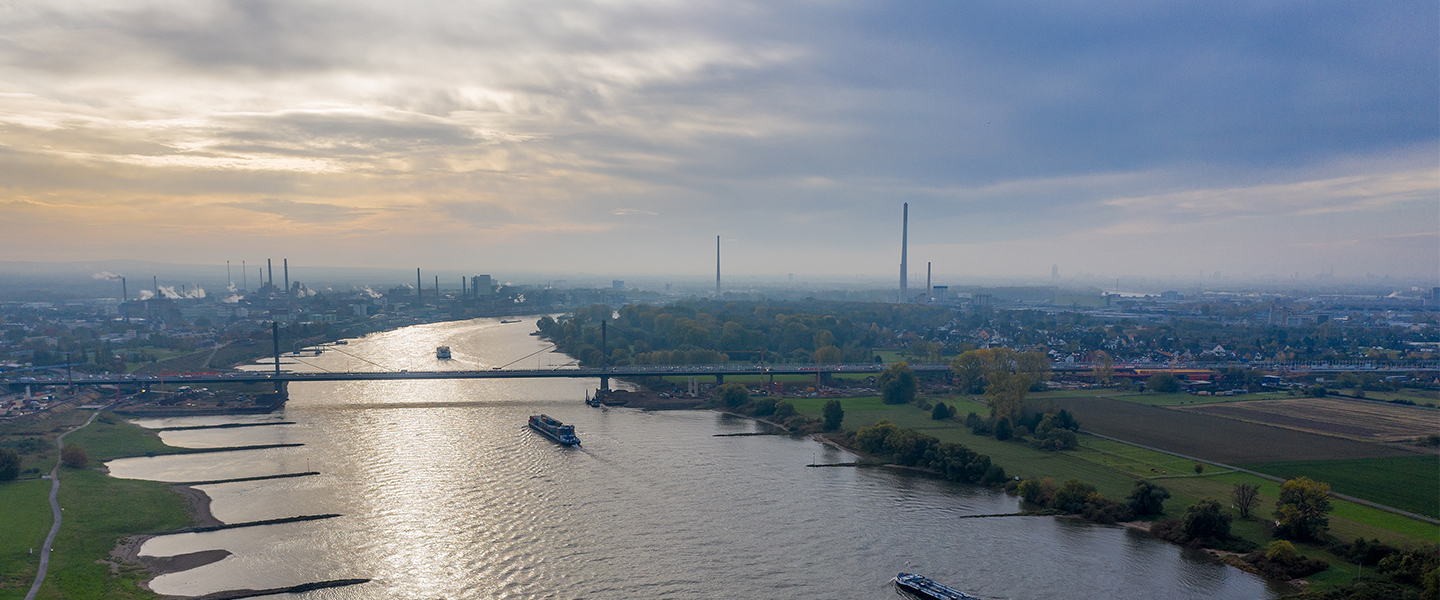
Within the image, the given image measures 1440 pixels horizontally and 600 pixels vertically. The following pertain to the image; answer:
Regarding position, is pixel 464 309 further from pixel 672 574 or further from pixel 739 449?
pixel 672 574

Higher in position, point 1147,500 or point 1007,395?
point 1007,395

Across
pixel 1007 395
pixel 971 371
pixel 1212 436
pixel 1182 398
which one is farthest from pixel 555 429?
pixel 1182 398

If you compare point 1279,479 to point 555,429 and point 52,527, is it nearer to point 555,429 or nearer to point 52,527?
point 555,429

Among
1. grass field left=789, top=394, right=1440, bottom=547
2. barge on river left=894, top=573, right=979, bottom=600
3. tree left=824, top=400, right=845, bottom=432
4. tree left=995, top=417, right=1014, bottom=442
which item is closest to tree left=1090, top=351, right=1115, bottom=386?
grass field left=789, top=394, right=1440, bottom=547

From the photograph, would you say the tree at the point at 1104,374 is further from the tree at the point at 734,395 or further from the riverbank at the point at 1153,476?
the tree at the point at 734,395

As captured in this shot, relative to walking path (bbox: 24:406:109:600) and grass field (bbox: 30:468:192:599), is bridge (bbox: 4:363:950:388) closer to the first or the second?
walking path (bbox: 24:406:109:600)

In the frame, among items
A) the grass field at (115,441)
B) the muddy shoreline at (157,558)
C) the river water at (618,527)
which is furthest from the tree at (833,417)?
the grass field at (115,441)
